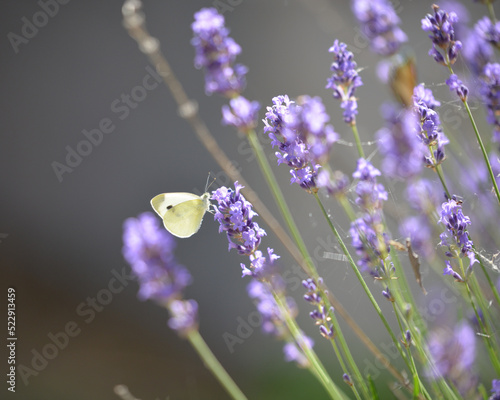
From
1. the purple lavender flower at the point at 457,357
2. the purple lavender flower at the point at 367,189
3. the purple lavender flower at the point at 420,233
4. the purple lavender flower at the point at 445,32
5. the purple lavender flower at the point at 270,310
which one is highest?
the purple lavender flower at the point at 445,32

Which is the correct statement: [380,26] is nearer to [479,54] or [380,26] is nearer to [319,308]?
[479,54]

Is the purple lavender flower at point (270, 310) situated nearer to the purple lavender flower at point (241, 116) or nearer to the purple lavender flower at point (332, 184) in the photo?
the purple lavender flower at point (332, 184)

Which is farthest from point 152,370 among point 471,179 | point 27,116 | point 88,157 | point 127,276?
point 471,179

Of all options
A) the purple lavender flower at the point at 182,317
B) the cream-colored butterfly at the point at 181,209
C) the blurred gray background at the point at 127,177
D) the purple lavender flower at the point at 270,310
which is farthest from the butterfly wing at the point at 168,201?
the blurred gray background at the point at 127,177

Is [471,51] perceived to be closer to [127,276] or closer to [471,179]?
→ [471,179]

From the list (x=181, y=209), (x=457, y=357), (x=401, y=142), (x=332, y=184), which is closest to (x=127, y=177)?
(x=181, y=209)

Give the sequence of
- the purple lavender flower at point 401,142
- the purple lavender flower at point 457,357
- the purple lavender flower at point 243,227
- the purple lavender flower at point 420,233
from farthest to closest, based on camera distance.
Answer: the purple lavender flower at point 420,233 → the purple lavender flower at point 243,227 → the purple lavender flower at point 401,142 → the purple lavender flower at point 457,357
